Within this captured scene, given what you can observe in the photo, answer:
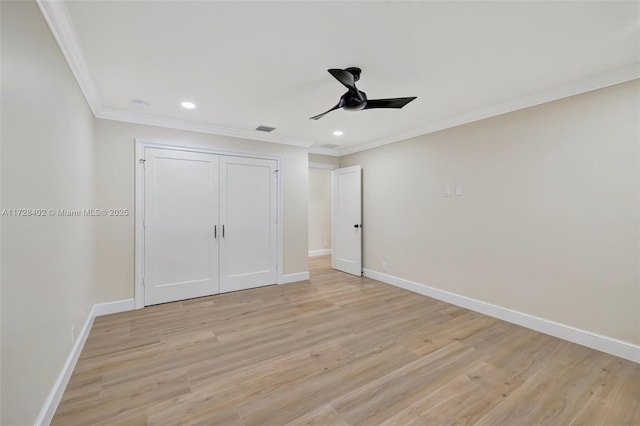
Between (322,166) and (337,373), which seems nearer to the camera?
A: (337,373)

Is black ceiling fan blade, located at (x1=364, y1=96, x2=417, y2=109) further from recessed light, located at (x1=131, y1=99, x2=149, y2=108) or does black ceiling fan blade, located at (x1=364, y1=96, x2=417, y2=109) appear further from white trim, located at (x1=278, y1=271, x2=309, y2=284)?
white trim, located at (x1=278, y1=271, x2=309, y2=284)

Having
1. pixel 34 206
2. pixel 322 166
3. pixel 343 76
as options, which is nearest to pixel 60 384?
pixel 34 206

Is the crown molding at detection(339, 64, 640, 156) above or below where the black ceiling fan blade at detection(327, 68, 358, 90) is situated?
above

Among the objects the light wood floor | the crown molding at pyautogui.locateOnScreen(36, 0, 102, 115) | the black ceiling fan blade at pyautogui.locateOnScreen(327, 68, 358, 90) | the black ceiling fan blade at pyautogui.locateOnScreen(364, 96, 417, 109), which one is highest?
the crown molding at pyautogui.locateOnScreen(36, 0, 102, 115)

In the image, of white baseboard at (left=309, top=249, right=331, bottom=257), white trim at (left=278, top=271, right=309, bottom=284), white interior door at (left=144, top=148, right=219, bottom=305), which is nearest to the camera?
white interior door at (left=144, top=148, right=219, bottom=305)

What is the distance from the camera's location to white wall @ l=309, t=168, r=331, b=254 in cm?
766

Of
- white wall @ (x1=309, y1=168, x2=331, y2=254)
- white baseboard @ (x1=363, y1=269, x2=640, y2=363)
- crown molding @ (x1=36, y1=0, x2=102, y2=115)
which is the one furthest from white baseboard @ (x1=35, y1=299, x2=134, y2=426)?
white wall @ (x1=309, y1=168, x2=331, y2=254)

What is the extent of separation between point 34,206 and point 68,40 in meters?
1.28

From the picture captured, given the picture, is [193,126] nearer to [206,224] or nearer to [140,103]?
[140,103]

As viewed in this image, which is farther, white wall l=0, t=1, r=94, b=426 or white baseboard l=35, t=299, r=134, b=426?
white baseboard l=35, t=299, r=134, b=426

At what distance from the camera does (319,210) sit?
774 cm

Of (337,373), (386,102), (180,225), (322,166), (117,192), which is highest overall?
(386,102)

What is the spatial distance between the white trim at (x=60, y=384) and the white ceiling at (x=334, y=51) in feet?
7.76

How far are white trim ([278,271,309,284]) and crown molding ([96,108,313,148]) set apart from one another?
236cm
